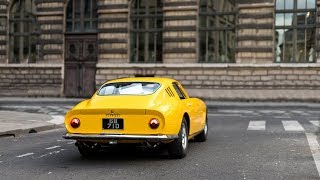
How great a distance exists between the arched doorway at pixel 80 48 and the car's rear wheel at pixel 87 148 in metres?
21.2

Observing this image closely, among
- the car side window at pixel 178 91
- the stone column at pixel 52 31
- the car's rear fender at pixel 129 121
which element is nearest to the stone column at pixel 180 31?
the stone column at pixel 52 31

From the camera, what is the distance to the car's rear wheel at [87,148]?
8.55m

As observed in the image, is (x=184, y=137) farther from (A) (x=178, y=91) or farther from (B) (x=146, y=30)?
(B) (x=146, y=30)

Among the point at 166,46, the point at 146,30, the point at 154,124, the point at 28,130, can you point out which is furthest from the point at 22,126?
the point at 146,30

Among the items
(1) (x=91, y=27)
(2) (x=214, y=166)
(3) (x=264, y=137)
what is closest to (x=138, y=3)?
(1) (x=91, y=27)

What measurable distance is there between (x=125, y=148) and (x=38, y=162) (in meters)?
1.97

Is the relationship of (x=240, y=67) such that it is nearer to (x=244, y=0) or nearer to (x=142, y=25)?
(x=244, y=0)

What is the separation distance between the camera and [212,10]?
91.0 ft

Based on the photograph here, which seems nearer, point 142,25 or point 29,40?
point 142,25

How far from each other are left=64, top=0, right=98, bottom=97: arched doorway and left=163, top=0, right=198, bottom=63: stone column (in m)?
4.44

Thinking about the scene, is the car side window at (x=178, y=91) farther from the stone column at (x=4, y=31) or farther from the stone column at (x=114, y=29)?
the stone column at (x=4, y=31)

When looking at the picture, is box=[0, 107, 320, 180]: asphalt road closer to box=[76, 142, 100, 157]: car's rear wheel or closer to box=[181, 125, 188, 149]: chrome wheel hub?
box=[76, 142, 100, 157]: car's rear wheel

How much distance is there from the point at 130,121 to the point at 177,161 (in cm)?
100

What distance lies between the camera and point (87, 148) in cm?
873
